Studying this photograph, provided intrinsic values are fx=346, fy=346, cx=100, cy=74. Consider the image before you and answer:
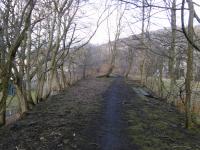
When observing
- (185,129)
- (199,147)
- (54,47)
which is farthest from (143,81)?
(199,147)

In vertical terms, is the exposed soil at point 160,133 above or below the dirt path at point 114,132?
below

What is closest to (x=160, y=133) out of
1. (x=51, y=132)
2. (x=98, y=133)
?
(x=98, y=133)

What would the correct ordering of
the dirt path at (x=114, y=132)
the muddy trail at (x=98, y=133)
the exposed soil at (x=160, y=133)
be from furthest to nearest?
the exposed soil at (x=160, y=133) < the muddy trail at (x=98, y=133) < the dirt path at (x=114, y=132)

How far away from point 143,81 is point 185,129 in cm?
2475

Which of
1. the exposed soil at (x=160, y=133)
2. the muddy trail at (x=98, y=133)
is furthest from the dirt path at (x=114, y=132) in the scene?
the exposed soil at (x=160, y=133)

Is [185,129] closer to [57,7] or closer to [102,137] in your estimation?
[102,137]

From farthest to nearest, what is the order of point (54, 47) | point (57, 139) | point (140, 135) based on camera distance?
point (54, 47)
point (140, 135)
point (57, 139)

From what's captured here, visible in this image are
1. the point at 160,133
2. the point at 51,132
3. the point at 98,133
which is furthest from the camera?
the point at 160,133

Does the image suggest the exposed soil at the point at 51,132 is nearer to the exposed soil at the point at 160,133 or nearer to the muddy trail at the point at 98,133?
the muddy trail at the point at 98,133

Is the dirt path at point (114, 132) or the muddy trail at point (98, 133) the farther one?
the muddy trail at point (98, 133)

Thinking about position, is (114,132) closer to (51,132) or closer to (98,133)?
(98,133)

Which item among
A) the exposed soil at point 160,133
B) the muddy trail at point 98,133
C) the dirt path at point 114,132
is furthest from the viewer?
the exposed soil at point 160,133

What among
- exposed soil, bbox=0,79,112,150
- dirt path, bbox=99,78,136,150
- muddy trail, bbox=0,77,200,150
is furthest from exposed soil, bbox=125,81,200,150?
exposed soil, bbox=0,79,112,150

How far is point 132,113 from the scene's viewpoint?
1397 cm
